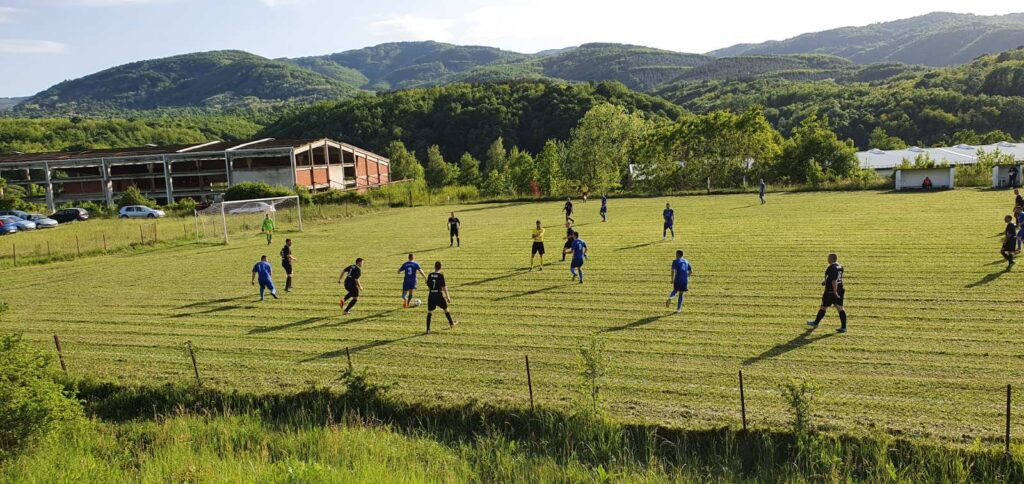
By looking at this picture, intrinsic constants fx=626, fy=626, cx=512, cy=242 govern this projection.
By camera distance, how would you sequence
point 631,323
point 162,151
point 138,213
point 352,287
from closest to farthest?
point 631,323 < point 352,287 < point 138,213 < point 162,151

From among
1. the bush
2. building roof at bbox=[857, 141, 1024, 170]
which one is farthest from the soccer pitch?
building roof at bbox=[857, 141, 1024, 170]

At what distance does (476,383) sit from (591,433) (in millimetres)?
2632

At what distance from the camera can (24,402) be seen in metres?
8.28

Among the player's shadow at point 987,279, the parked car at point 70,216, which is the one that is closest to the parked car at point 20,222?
the parked car at point 70,216

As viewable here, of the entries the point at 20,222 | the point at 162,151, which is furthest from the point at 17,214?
the point at 162,151

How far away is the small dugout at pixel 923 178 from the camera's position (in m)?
41.7

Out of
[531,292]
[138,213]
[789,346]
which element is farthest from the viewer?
[138,213]

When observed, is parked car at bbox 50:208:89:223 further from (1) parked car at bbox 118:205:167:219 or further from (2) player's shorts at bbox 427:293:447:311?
(2) player's shorts at bbox 427:293:447:311

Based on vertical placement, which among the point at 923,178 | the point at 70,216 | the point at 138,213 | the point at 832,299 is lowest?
the point at 832,299

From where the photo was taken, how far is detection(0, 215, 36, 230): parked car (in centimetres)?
4447

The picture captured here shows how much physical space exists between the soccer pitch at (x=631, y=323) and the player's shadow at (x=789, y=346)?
2.4 inches

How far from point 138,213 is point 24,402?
5167 cm

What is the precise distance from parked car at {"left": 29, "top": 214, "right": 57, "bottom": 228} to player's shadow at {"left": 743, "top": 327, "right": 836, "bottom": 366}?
53.3 metres

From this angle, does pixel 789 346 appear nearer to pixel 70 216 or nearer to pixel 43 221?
pixel 43 221
